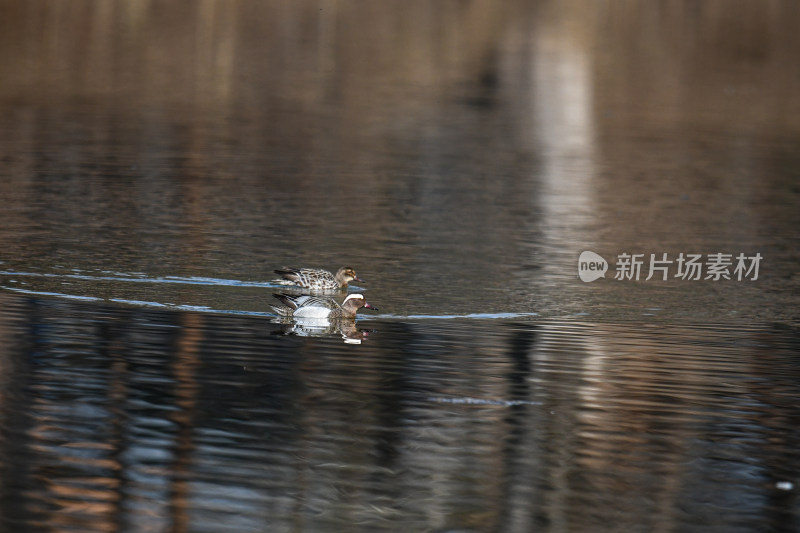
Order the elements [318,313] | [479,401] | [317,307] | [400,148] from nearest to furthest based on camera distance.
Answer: [479,401] < [317,307] < [318,313] < [400,148]

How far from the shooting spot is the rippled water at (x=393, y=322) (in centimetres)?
948

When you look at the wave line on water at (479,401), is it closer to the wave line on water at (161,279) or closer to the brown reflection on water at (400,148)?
the brown reflection on water at (400,148)

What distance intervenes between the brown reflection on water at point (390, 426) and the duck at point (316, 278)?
2.03 meters

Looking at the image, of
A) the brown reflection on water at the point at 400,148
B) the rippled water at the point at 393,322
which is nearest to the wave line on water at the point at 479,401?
the rippled water at the point at 393,322

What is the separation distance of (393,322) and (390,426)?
4270 mm

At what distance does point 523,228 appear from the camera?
74.2 ft

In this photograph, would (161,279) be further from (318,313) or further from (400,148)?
(400,148)

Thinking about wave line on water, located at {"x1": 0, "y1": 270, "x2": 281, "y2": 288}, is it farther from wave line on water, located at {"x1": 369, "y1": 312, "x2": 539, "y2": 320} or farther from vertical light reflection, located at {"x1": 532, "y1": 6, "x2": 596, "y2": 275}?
vertical light reflection, located at {"x1": 532, "y1": 6, "x2": 596, "y2": 275}

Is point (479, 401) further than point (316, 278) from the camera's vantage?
No

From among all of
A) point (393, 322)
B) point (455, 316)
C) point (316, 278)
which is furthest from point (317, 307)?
point (316, 278)

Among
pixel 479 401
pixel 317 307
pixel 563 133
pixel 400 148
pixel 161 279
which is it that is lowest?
pixel 479 401

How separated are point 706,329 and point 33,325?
6.22 metres

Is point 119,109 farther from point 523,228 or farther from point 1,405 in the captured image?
point 1,405

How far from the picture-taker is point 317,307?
49.8 feet
